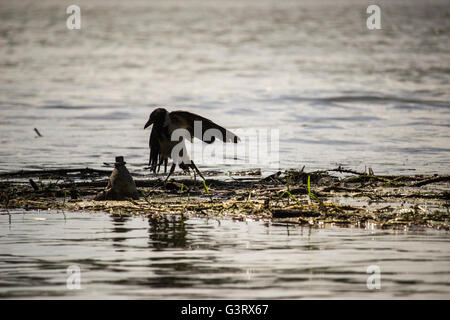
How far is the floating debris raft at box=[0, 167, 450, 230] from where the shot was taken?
8266mm

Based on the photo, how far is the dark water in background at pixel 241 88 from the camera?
14.5 m

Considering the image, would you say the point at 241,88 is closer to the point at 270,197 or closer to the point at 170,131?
the point at 170,131

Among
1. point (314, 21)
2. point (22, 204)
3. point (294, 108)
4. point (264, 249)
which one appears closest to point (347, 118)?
point (294, 108)

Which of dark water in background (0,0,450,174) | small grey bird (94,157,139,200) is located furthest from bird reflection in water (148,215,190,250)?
dark water in background (0,0,450,174)

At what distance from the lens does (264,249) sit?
23.0 feet

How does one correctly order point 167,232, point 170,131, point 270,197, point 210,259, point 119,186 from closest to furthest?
point 210,259 → point 167,232 → point 270,197 → point 119,186 → point 170,131

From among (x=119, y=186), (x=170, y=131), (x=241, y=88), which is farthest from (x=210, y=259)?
(x=241, y=88)

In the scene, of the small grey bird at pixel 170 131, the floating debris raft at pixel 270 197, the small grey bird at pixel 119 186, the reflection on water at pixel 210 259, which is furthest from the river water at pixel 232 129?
the small grey bird at pixel 170 131

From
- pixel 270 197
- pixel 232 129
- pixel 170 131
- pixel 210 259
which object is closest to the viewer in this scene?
pixel 210 259

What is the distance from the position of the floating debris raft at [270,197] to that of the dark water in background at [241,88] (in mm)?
1751

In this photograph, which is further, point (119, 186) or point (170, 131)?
point (170, 131)

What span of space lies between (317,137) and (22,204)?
8080mm

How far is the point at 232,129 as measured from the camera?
1808cm

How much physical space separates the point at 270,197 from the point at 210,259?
8.18 feet
